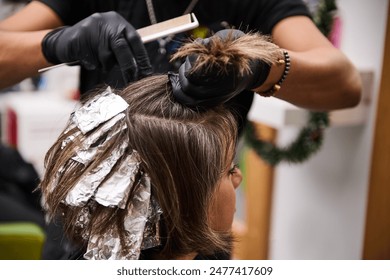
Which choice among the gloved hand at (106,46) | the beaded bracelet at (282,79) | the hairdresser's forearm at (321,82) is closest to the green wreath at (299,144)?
the hairdresser's forearm at (321,82)

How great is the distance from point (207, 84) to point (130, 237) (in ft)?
1.02

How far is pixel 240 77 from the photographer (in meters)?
1.00

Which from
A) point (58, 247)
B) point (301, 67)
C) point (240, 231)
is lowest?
point (240, 231)

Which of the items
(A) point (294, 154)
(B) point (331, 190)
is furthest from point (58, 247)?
(B) point (331, 190)

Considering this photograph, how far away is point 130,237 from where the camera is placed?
102 centimetres

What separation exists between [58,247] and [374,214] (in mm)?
1237

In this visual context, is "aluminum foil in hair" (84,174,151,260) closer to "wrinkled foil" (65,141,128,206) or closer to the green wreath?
"wrinkled foil" (65,141,128,206)

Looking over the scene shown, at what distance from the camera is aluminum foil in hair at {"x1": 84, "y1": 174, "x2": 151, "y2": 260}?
39.5 inches

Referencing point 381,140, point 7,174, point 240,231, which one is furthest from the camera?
point 240,231

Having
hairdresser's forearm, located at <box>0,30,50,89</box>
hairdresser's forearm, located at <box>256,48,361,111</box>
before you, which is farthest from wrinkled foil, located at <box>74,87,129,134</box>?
hairdresser's forearm, located at <box>256,48,361,111</box>

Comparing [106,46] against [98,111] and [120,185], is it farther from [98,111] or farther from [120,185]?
[120,185]

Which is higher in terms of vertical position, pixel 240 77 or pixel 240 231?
pixel 240 77

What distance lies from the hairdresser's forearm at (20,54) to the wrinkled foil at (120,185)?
0.43 meters

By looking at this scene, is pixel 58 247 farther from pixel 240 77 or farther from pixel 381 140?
pixel 381 140
